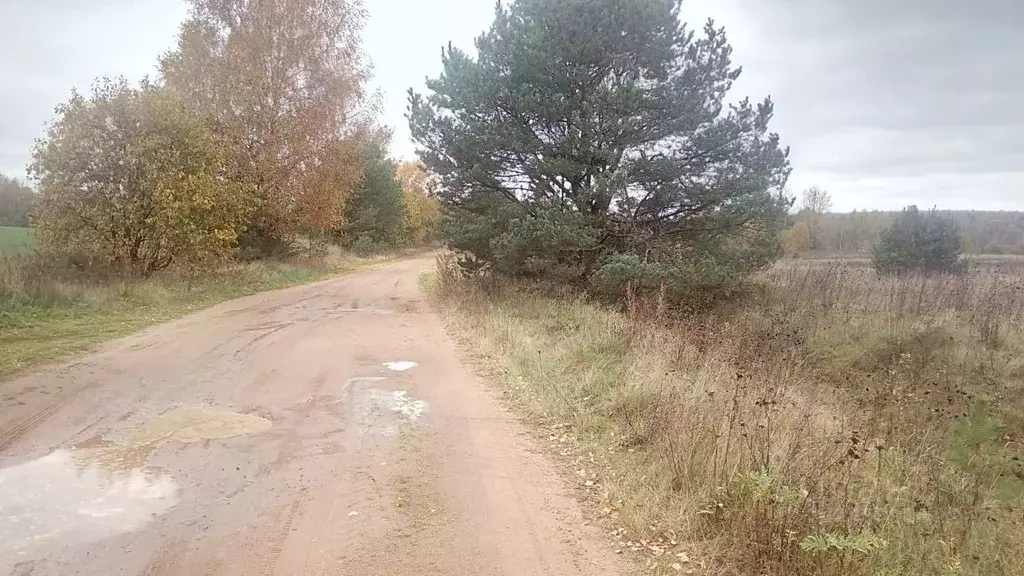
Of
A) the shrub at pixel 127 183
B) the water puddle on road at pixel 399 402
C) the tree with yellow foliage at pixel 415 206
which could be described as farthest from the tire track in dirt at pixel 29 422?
the tree with yellow foliage at pixel 415 206

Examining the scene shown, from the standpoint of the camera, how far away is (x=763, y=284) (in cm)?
1457

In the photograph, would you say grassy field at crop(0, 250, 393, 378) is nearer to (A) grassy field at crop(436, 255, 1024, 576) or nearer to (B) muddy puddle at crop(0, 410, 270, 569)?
(B) muddy puddle at crop(0, 410, 270, 569)

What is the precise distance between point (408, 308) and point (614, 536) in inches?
464

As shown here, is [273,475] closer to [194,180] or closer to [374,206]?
[194,180]

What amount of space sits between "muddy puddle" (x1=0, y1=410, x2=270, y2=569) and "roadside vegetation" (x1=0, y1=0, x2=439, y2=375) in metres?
3.79

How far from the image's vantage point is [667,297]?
1337cm

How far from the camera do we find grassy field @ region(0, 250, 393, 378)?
9.44 meters

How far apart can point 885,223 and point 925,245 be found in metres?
17.6

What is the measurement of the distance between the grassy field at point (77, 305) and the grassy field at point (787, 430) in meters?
6.28

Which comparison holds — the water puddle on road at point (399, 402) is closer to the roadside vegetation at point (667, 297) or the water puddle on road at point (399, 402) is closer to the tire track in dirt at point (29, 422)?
the roadside vegetation at point (667, 297)

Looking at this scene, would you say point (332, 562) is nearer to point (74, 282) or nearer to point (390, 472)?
point (390, 472)

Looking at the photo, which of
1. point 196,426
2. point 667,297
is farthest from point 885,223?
point 196,426

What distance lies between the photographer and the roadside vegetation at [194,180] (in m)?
13.9

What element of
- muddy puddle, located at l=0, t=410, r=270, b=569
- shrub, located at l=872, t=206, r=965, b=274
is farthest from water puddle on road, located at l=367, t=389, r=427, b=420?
shrub, located at l=872, t=206, r=965, b=274
